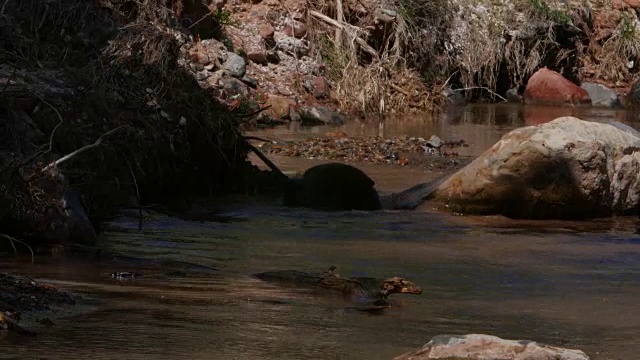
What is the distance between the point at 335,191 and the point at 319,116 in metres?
8.07

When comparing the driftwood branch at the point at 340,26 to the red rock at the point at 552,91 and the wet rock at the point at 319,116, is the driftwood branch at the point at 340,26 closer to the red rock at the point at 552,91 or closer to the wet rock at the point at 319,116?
the wet rock at the point at 319,116

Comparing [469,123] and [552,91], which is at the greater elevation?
[552,91]

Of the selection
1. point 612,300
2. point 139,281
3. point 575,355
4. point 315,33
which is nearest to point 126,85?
point 139,281

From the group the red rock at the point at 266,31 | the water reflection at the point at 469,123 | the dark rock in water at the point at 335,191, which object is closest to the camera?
the dark rock in water at the point at 335,191

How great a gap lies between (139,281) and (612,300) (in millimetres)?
2427

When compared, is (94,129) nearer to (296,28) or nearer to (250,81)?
(250,81)

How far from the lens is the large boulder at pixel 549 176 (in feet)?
33.7

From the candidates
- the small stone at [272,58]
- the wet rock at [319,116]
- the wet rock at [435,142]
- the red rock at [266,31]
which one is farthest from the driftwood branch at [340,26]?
the wet rock at [435,142]

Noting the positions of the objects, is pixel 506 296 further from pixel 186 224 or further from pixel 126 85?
pixel 126 85

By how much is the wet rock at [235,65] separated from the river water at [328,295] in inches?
317

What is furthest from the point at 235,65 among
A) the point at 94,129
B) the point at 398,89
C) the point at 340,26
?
the point at 94,129

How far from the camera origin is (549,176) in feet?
33.7

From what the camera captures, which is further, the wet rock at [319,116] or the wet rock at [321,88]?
the wet rock at [321,88]

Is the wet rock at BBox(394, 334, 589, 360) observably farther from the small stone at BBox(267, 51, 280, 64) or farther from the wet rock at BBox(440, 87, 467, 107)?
the wet rock at BBox(440, 87, 467, 107)
